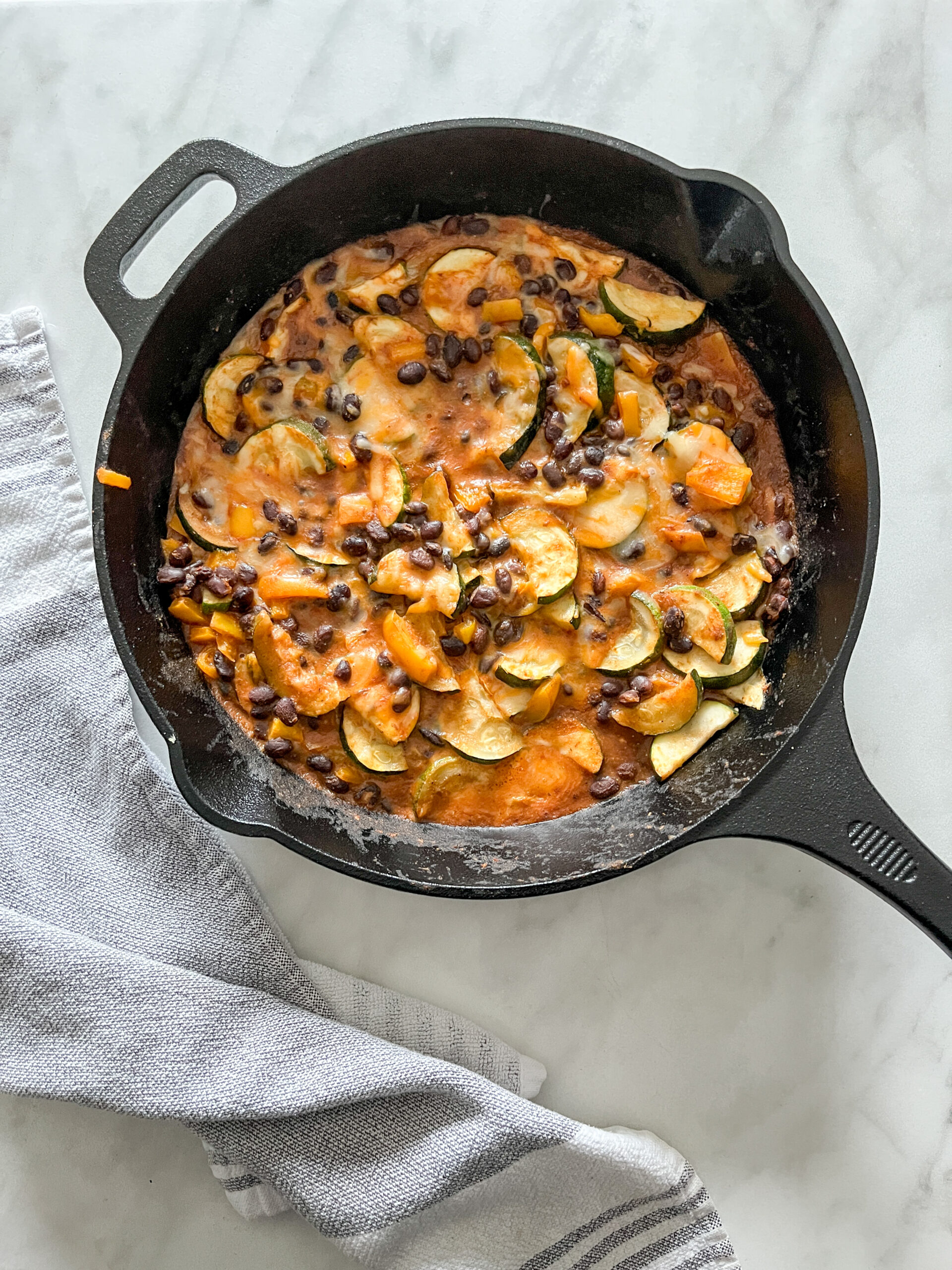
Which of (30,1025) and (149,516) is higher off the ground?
(149,516)

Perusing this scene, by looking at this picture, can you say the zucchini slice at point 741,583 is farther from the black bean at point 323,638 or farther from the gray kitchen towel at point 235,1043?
the gray kitchen towel at point 235,1043

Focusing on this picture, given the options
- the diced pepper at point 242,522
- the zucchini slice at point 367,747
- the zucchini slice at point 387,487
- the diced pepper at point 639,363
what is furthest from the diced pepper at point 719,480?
the diced pepper at point 242,522

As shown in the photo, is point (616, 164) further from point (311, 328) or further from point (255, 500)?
point (255, 500)

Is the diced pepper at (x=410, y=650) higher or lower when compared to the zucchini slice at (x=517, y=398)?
lower

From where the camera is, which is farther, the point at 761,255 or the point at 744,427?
the point at 744,427

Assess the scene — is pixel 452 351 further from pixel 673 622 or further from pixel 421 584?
pixel 673 622

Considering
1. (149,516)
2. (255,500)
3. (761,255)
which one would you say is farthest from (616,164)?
(149,516)

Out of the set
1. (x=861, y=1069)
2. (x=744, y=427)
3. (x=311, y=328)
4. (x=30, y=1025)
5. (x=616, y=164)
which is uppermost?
(x=616, y=164)

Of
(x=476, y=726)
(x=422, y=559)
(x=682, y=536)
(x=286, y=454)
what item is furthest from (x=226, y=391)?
(x=682, y=536)
